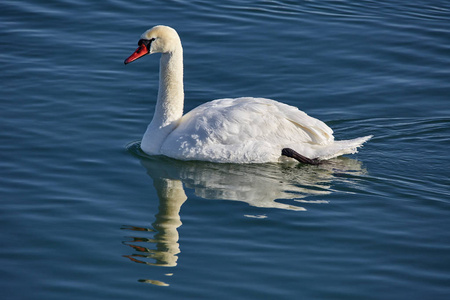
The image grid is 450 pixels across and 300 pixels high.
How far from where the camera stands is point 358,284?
7.25 meters

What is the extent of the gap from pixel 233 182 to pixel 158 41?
2.32 metres

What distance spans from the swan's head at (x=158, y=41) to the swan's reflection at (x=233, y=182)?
1.46m

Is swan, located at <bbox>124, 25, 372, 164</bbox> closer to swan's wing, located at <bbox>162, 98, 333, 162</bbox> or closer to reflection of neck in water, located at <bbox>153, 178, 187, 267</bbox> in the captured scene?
swan's wing, located at <bbox>162, 98, 333, 162</bbox>

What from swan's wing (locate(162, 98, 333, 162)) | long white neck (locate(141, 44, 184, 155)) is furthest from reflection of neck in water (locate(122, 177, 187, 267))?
long white neck (locate(141, 44, 184, 155))

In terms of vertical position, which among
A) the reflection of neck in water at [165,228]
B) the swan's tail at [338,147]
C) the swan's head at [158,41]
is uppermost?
the swan's head at [158,41]

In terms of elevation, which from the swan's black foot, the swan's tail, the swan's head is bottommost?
the swan's black foot

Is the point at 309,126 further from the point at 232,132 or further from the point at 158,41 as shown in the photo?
the point at 158,41

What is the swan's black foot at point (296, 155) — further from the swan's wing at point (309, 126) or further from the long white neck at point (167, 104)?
the long white neck at point (167, 104)

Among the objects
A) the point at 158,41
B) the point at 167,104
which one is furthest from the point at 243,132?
the point at 158,41

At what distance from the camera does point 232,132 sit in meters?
10.0

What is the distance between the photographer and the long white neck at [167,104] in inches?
414

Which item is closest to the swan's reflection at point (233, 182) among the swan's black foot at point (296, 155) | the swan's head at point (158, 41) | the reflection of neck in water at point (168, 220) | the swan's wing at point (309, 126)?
the reflection of neck in water at point (168, 220)

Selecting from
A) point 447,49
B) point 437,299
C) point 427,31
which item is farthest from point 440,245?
point 427,31

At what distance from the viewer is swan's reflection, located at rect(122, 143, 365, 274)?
8.85m
